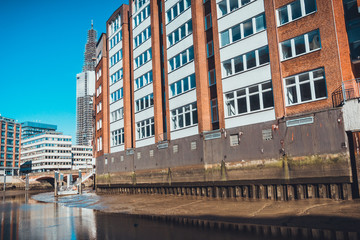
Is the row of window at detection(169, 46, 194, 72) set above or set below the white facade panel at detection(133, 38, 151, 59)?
below

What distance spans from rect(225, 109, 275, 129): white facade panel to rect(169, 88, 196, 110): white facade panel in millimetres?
5097

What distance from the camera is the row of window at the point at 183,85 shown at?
29.2 metres

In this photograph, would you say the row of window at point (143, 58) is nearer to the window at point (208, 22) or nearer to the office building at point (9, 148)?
the window at point (208, 22)

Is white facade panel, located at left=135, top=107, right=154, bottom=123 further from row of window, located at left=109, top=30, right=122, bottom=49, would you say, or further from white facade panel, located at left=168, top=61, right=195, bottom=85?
row of window, located at left=109, top=30, right=122, bottom=49

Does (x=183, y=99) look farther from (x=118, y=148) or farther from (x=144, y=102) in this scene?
(x=118, y=148)

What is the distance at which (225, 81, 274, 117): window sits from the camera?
882 inches

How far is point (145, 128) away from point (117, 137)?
8394mm

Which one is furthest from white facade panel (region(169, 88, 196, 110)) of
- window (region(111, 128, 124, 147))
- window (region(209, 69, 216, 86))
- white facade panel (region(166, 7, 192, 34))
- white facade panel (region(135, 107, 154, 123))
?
window (region(111, 128, 124, 147))

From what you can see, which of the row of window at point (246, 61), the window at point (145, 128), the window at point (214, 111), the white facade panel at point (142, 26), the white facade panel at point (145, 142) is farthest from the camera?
the white facade panel at point (142, 26)

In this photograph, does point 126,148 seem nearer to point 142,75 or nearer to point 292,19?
point 142,75

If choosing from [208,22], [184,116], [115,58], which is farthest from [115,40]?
[184,116]

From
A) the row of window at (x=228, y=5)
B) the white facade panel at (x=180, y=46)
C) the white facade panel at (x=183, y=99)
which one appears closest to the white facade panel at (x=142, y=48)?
the white facade panel at (x=180, y=46)

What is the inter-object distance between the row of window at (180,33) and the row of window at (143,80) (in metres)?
5.32

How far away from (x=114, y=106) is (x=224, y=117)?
24.0 metres
